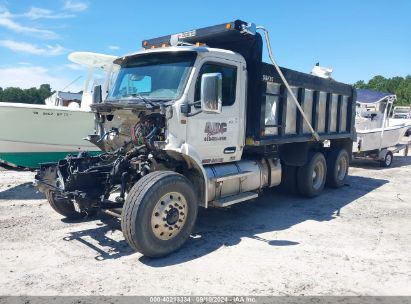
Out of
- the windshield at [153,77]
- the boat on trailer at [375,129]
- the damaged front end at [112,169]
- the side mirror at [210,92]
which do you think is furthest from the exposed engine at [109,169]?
the boat on trailer at [375,129]

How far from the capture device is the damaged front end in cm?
530

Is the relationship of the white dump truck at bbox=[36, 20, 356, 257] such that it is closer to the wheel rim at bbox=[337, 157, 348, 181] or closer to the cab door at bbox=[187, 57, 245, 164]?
the cab door at bbox=[187, 57, 245, 164]

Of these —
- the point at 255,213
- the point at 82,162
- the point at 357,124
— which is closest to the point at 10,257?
the point at 82,162

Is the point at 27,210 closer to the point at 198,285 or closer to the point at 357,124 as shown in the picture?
the point at 198,285

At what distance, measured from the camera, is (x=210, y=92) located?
5.19 meters

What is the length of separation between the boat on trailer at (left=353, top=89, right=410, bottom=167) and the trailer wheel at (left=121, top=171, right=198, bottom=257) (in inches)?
353

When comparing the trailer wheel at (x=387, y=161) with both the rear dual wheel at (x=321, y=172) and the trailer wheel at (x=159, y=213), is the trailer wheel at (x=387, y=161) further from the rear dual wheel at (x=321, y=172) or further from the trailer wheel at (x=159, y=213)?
the trailer wheel at (x=159, y=213)

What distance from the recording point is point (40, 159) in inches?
392

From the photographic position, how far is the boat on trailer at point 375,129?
13432mm

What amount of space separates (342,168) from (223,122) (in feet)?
17.4

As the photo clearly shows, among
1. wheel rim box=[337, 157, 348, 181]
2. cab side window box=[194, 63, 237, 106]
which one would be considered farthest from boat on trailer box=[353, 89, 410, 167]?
cab side window box=[194, 63, 237, 106]

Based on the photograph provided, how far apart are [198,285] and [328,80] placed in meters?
6.13

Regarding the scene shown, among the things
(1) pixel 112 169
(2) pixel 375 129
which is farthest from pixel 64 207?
(2) pixel 375 129

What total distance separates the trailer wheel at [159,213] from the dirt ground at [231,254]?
0.73ft
